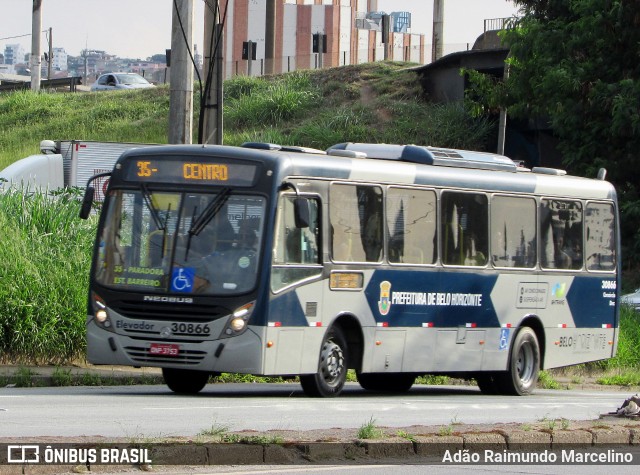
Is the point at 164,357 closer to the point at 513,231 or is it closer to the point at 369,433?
the point at 369,433

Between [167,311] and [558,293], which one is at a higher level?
[167,311]

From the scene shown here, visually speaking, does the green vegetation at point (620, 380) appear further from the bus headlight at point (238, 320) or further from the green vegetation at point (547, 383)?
the bus headlight at point (238, 320)

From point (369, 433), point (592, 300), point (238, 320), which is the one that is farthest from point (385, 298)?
point (369, 433)

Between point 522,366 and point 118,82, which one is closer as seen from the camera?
point 522,366

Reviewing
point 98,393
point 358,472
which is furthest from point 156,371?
point 358,472

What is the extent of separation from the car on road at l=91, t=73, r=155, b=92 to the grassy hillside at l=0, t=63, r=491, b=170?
264 inches

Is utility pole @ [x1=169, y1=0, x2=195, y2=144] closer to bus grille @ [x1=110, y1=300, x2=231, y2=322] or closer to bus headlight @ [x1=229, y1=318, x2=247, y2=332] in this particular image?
bus grille @ [x1=110, y1=300, x2=231, y2=322]

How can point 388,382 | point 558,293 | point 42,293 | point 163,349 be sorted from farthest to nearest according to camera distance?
point 558,293 → point 388,382 → point 42,293 → point 163,349

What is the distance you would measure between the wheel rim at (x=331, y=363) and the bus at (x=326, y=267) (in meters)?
0.02

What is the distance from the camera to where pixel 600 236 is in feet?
66.7

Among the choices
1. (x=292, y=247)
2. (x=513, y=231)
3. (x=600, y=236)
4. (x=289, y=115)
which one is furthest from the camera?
(x=289, y=115)

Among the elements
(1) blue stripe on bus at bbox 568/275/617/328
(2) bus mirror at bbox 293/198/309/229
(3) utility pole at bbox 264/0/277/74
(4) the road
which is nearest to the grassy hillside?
(3) utility pole at bbox 264/0/277/74

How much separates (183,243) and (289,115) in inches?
1434

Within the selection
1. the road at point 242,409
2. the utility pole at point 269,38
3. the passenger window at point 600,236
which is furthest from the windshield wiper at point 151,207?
the utility pole at point 269,38
